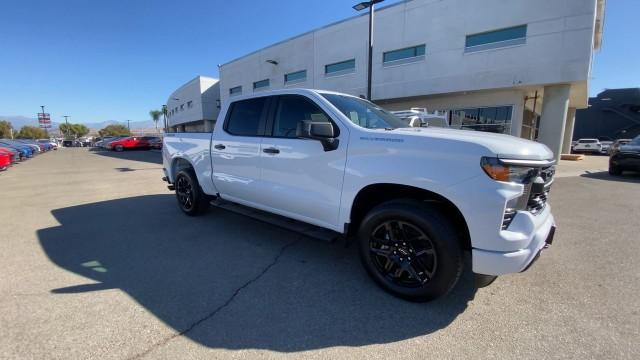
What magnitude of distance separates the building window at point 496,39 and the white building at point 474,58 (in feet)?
0.15

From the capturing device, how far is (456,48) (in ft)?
55.6

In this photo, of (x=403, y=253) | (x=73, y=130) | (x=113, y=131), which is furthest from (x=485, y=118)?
(x=73, y=130)

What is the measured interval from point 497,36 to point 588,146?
2558 cm

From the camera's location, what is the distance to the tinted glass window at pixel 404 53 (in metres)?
18.2

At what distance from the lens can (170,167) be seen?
561cm

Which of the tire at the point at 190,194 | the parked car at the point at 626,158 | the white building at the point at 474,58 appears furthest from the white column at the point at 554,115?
the tire at the point at 190,194

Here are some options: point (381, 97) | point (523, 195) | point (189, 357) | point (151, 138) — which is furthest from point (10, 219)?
point (151, 138)

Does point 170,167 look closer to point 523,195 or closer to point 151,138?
point 523,195

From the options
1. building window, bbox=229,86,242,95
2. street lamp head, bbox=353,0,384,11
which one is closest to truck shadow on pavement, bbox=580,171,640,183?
street lamp head, bbox=353,0,384,11

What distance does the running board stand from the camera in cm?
324

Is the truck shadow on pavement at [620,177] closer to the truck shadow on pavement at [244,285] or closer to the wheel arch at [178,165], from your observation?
the truck shadow on pavement at [244,285]

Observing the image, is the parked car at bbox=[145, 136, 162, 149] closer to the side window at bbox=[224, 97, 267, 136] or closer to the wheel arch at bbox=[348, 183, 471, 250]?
the side window at bbox=[224, 97, 267, 136]

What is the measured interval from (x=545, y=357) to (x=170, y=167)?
5.83 metres

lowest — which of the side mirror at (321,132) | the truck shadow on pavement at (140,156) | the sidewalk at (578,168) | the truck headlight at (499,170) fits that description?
the truck shadow on pavement at (140,156)
